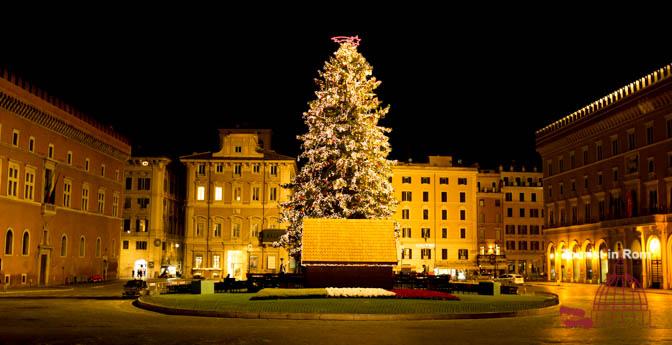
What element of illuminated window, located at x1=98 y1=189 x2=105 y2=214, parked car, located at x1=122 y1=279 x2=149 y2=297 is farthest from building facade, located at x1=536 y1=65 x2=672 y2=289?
illuminated window, located at x1=98 y1=189 x2=105 y2=214

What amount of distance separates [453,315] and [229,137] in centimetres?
6501

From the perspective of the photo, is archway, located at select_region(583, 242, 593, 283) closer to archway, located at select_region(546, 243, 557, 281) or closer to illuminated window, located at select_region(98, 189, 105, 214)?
archway, located at select_region(546, 243, 557, 281)

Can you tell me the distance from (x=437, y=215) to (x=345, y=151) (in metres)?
60.4

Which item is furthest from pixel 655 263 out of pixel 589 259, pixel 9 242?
pixel 9 242

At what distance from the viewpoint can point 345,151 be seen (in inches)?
1796

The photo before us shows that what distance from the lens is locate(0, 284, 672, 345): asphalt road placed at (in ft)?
60.8

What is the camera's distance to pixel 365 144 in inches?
1789

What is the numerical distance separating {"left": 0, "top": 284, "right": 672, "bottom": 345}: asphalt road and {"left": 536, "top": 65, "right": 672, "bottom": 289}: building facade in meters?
39.6

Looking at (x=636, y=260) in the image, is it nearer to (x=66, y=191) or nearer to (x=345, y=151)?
(x=345, y=151)

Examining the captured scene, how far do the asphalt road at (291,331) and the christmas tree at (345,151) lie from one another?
19.1 meters

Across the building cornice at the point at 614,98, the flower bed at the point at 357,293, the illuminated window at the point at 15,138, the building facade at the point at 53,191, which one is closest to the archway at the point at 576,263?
the building cornice at the point at 614,98

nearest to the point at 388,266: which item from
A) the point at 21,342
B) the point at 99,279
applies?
the point at 21,342

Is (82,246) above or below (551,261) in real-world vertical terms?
above

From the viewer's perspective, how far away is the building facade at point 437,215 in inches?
4048
